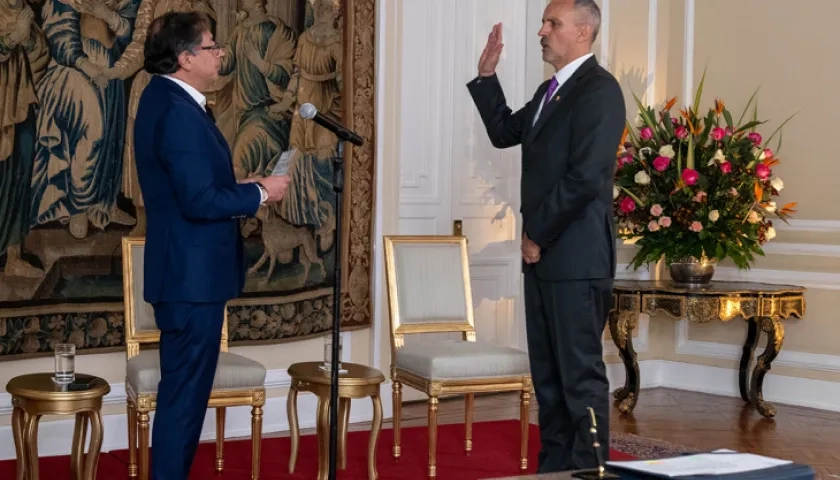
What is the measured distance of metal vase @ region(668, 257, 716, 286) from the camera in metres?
6.38

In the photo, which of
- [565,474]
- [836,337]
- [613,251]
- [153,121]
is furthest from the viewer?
[836,337]

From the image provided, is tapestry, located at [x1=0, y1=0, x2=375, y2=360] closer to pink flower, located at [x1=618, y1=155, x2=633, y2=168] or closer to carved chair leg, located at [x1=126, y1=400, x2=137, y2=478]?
carved chair leg, located at [x1=126, y1=400, x2=137, y2=478]

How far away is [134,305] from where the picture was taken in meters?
4.50

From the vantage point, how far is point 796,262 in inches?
261

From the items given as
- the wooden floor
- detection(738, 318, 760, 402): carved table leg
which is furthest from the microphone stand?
detection(738, 318, 760, 402): carved table leg

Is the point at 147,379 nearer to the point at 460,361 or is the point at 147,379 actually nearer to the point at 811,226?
the point at 460,361

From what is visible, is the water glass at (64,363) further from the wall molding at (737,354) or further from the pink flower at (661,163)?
the wall molding at (737,354)

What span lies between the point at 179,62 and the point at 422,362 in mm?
1691

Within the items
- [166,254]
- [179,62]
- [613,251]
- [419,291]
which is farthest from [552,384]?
[179,62]

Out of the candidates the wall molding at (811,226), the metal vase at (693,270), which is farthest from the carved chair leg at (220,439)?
the wall molding at (811,226)

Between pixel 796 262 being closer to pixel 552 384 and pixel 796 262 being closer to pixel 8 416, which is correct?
pixel 552 384

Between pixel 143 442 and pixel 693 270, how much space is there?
3394mm

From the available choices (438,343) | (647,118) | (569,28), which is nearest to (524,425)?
(438,343)

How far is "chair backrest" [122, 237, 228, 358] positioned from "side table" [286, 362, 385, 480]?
1.93ft
